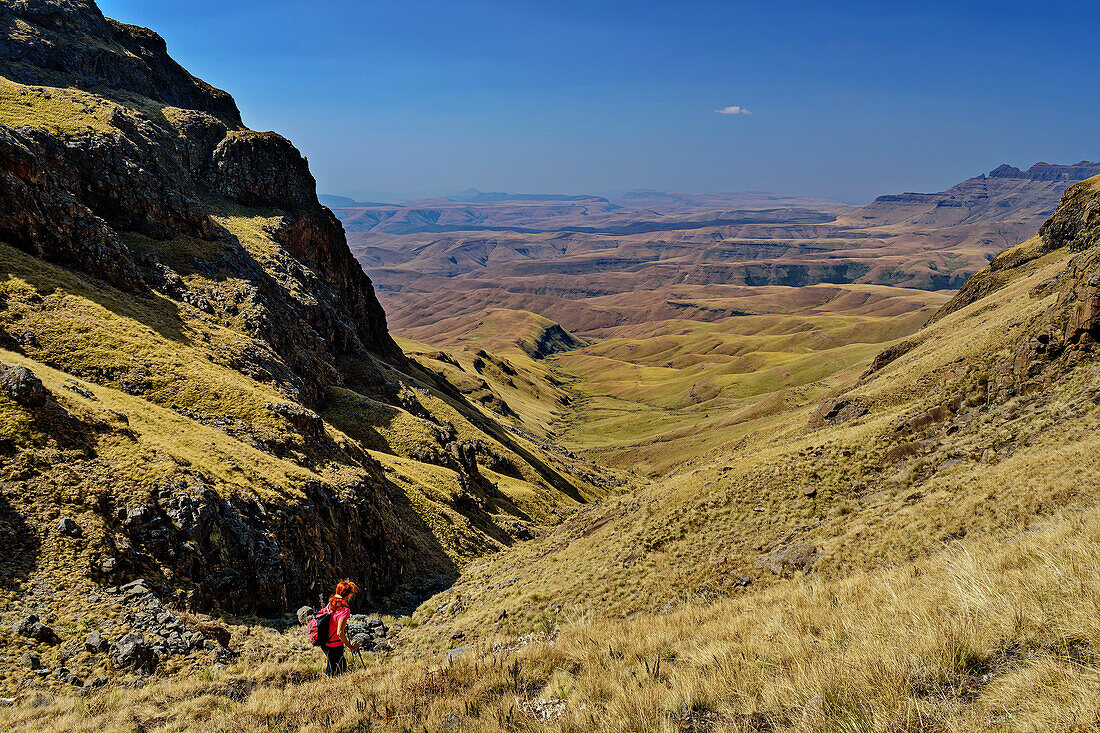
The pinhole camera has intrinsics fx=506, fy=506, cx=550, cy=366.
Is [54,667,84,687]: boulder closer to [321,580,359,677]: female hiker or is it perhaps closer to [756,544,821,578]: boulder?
[321,580,359,677]: female hiker

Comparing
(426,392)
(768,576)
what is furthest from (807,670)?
(426,392)

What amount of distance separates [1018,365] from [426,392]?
76.1 metres

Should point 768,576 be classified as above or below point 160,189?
below

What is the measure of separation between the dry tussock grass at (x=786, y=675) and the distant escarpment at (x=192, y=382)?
1052cm

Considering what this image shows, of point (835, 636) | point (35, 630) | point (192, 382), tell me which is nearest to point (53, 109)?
point (192, 382)

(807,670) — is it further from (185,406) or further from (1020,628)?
(185,406)

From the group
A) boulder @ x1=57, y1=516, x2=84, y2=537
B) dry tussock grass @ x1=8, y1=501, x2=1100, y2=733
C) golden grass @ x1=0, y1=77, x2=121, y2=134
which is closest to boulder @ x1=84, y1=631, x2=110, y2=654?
dry tussock grass @ x1=8, y1=501, x2=1100, y2=733

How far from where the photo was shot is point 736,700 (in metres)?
8.17

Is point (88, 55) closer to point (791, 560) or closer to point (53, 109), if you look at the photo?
point (53, 109)

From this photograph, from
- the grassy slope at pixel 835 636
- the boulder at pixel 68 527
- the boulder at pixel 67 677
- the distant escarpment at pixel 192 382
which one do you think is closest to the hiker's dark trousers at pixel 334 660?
the grassy slope at pixel 835 636

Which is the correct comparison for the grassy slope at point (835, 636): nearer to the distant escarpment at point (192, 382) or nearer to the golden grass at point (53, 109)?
the distant escarpment at point (192, 382)

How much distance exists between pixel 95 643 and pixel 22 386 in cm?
1283

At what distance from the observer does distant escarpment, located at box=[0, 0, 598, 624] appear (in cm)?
2167

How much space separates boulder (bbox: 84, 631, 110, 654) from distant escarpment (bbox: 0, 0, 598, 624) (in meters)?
2.26
